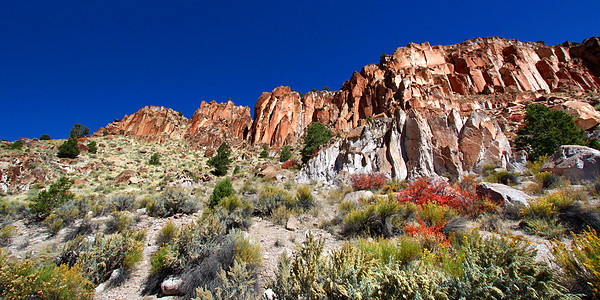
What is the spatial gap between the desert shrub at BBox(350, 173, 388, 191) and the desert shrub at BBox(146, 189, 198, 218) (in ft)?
29.1

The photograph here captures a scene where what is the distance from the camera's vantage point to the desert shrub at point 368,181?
1291cm

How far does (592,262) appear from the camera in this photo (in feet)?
8.18

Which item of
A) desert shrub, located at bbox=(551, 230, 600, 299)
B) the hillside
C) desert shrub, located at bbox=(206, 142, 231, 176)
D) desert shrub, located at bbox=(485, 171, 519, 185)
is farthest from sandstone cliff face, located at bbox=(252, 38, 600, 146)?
desert shrub, located at bbox=(551, 230, 600, 299)

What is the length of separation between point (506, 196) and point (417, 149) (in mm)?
8253

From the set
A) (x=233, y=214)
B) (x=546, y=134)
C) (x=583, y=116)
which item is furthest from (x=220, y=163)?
(x=583, y=116)

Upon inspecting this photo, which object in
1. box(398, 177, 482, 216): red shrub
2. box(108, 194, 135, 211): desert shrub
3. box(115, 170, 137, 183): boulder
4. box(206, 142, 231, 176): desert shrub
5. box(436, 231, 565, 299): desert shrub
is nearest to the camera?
box(436, 231, 565, 299): desert shrub

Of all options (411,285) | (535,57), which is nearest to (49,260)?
(411,285)

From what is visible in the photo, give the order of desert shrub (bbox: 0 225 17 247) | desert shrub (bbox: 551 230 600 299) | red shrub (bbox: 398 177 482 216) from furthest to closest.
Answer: red shrub (bbox: 398 177 482 216) → desert shrub (bbox: 0 225 17 247) → desert shrub (bbox: 551 230 600 299)

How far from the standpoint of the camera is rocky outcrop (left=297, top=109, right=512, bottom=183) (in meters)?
13.3

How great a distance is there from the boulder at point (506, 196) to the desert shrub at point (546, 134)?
448 inches

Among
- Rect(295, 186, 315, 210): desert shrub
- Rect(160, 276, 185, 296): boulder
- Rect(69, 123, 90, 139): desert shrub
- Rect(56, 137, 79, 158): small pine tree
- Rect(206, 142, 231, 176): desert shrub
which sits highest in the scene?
Rect(69, 123, 90, 139): desert shrub

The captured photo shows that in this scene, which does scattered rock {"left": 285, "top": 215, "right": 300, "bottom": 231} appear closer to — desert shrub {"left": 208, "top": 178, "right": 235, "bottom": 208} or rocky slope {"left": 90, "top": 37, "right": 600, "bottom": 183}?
desert shrub {"left": 208, "top": 178, "right": 235, "bottom": 208}

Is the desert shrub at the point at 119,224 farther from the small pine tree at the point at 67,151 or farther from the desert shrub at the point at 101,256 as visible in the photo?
the small pine tree at the point at 67,151

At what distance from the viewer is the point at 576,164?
8289 mm
